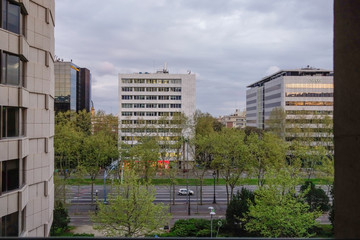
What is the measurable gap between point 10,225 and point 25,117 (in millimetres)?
4878

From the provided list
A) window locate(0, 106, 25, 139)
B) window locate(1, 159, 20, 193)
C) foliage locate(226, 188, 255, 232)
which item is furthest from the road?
→ window locate(0, 106, 25, 139)

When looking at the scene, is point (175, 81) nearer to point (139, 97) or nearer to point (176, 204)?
point (139, 97)

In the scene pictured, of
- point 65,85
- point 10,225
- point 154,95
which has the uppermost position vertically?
point 65,85

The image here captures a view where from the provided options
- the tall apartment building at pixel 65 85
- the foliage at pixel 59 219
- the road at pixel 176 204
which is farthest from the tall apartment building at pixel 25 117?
the tall apartment building at pixel 65 85

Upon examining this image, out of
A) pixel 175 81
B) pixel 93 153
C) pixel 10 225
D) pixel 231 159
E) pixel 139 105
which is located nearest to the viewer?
pixel 10 225

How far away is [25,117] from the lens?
543 inches

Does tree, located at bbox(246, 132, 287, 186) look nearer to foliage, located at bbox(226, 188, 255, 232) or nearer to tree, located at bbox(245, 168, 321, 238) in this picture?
foliage, located at bbox(226, 188, 255, 232)

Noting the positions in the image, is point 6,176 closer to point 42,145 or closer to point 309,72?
point 42,145

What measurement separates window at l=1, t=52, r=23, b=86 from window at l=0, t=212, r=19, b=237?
5515 millimetres

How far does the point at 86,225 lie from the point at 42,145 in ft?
51.6

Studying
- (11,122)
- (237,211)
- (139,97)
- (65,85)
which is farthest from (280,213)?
(65,85)

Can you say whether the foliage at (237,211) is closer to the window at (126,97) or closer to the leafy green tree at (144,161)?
the leafy green tree at (144,161)

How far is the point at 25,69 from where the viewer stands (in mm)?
13750

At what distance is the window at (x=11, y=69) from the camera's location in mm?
11663
